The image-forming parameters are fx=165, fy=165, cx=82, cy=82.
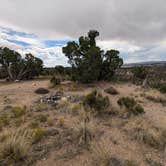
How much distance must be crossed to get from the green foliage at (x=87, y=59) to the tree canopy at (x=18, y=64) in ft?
22.4

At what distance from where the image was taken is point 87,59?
57.4ft

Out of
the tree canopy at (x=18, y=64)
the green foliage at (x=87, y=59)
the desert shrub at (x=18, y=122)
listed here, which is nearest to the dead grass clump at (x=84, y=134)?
the desert shrub at (x=18, y=122)

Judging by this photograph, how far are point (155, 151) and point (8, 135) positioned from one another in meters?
4.05

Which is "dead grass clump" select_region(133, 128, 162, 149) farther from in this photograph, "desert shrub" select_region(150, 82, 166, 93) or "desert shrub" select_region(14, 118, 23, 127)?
"desert shrub" select_region(150, 82, 166, 93)

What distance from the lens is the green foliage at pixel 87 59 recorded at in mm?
17484

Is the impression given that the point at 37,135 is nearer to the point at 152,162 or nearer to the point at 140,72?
the point at 152,162

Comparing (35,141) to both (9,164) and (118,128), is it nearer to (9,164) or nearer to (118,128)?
(9,164)

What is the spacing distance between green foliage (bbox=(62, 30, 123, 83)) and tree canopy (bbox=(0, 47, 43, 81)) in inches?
269

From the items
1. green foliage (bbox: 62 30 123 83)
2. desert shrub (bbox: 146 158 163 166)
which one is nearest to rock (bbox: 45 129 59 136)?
desert shrub (bbox: 146 158 163 166)

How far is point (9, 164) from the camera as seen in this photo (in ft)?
11.9

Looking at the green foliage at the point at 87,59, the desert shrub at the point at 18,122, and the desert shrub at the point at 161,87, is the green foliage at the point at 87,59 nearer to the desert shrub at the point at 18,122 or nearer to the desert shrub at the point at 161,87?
the desert shrub at the point at 161,87

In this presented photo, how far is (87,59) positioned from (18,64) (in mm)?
10111

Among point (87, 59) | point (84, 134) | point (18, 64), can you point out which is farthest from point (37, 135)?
point (18, 64)

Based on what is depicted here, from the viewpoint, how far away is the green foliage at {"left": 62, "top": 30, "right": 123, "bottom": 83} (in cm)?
1748
